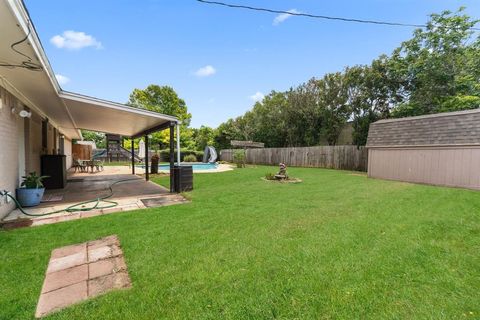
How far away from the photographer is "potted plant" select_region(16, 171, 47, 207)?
534 cm

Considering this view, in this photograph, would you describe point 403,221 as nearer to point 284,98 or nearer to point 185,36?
point 185,36

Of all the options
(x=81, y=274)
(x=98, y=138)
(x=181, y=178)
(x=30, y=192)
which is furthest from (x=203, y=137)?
(x=81, y=274)

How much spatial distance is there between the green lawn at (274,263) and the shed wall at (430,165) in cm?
440

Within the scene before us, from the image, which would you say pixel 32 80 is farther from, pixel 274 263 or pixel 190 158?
pixel 190 158

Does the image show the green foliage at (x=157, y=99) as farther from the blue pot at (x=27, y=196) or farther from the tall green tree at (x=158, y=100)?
the blue pot at (x=27, y=196)

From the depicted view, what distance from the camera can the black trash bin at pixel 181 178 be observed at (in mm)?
7316

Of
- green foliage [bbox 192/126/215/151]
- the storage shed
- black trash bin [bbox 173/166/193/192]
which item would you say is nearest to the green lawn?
black trash bin [bbox 173/166/193/192]

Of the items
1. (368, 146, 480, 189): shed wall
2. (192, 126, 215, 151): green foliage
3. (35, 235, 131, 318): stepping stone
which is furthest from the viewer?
(192, 126, 215, 151): green foliage

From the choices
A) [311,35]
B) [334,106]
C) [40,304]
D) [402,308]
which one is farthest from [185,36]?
[334,106]

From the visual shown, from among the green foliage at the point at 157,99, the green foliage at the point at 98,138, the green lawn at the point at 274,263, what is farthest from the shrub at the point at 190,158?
the green lawn at the point at 274,263

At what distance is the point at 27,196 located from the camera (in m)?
5.36

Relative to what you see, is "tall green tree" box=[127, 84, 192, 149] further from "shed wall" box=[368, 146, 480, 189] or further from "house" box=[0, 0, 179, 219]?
"shed wall" box=[368, 146, 480, 189]

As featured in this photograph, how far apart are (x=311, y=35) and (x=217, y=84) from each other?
509 inches

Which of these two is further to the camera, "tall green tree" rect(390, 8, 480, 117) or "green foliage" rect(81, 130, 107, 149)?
"green foliage" rect(81, 130, 107, 149)
